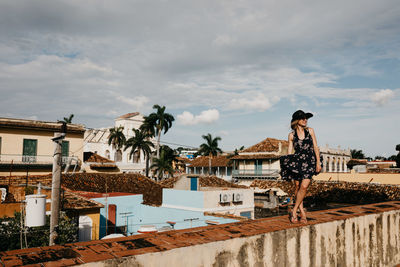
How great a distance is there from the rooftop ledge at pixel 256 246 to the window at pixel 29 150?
109 feet

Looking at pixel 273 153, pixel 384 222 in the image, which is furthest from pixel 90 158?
pixel 384 222

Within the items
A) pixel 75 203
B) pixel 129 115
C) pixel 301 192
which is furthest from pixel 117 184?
pixel 129 115

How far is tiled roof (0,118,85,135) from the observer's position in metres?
30.5

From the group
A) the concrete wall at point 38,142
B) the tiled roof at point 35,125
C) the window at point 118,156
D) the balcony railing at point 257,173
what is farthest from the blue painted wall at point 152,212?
the window at point 118,156

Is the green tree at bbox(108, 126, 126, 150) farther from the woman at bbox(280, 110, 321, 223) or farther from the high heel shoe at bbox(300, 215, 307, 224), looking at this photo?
the high heel shoe at bbox(300, 215, 307, 224)

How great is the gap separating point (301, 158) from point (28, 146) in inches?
1324

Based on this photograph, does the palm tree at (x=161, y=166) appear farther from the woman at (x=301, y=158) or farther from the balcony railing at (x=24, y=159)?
the woman at (x=301, y=158)

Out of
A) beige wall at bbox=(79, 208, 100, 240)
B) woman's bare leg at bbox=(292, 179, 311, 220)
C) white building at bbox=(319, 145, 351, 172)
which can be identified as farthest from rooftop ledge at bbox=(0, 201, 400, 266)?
white building at bbox=(319, 145, 351, 172)

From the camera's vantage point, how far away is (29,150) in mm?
31938

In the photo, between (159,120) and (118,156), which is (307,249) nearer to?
(159,120)

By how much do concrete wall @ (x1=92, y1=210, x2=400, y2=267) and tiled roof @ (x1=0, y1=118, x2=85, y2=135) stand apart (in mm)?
33397

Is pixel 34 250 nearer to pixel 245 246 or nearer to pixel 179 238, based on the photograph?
pixel 179 238

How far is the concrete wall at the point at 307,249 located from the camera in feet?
8.86

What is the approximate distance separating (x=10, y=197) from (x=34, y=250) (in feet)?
53.8
